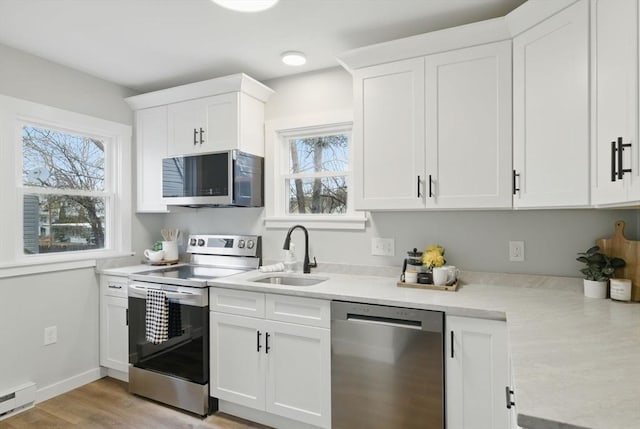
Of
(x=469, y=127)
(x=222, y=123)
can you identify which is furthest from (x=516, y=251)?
(x=222, y=123)

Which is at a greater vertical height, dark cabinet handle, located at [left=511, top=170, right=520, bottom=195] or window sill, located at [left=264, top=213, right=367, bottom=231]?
dark cabinet handle, located at [left=511, top=170, right=520, bottom=195]

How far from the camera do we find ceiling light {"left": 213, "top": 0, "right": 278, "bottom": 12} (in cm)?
179

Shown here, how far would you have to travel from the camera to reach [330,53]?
2520mm

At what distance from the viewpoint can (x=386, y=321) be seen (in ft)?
6.15

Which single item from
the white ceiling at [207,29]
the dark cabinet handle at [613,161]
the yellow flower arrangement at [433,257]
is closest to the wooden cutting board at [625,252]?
the dark cabinet handle at [613,161]

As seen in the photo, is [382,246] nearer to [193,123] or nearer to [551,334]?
[551,334]

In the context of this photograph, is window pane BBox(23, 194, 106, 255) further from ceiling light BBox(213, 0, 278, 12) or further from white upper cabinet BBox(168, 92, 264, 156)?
ceiling light BBox(213, 0, 278, 12)

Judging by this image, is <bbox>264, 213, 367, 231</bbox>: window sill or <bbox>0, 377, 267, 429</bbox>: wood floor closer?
<bbox>0, 377, 267, 429</bbox>: wood floor

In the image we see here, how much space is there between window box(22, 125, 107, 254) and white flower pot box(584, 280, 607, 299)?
11.5ft

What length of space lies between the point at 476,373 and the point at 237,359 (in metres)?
1.41

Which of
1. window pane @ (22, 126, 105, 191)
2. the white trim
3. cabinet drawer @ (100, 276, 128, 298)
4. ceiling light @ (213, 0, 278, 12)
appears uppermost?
ceiling light @ (213, 0, 278, 12)

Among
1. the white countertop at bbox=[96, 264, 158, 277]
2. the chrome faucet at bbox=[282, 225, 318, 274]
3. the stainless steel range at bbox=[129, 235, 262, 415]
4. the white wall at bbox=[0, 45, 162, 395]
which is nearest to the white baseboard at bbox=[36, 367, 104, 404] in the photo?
the white wall at bbox=[0, 45, 162, 395]

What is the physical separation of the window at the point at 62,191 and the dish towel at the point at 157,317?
98cm

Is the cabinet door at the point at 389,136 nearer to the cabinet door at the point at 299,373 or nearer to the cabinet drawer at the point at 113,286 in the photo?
the cabinet door at the point at 299,373
